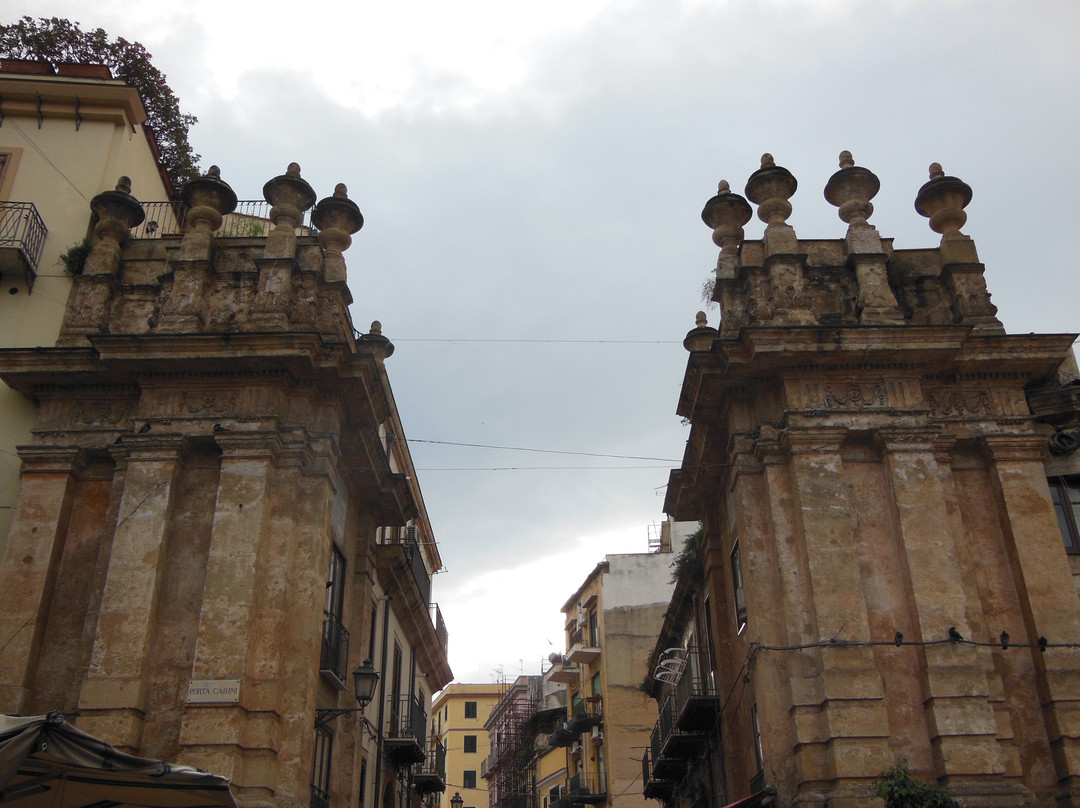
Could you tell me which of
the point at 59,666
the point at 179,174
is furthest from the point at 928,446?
the point at 179,174

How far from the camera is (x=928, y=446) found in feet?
43.9

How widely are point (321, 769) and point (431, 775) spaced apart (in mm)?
12307

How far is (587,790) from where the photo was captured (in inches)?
1647

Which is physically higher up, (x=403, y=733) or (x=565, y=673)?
(x=565, y=673)

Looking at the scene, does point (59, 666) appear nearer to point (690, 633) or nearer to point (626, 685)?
point (690, 633)

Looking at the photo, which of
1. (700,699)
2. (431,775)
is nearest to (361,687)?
(700,699)

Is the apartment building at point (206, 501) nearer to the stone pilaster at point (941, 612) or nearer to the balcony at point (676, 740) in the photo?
the balcony at point (676, 740)

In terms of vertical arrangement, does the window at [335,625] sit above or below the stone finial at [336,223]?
below

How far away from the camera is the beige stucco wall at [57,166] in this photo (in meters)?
15.6

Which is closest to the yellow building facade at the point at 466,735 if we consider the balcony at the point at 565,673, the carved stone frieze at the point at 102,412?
the balcony at the point at 565,673

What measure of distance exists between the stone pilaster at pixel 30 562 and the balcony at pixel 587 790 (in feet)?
102

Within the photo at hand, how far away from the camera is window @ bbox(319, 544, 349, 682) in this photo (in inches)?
575

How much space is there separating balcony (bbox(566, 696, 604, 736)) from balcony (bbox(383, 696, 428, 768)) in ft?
63.5

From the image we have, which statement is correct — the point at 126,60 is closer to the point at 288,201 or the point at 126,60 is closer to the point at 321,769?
the point at 288,201
